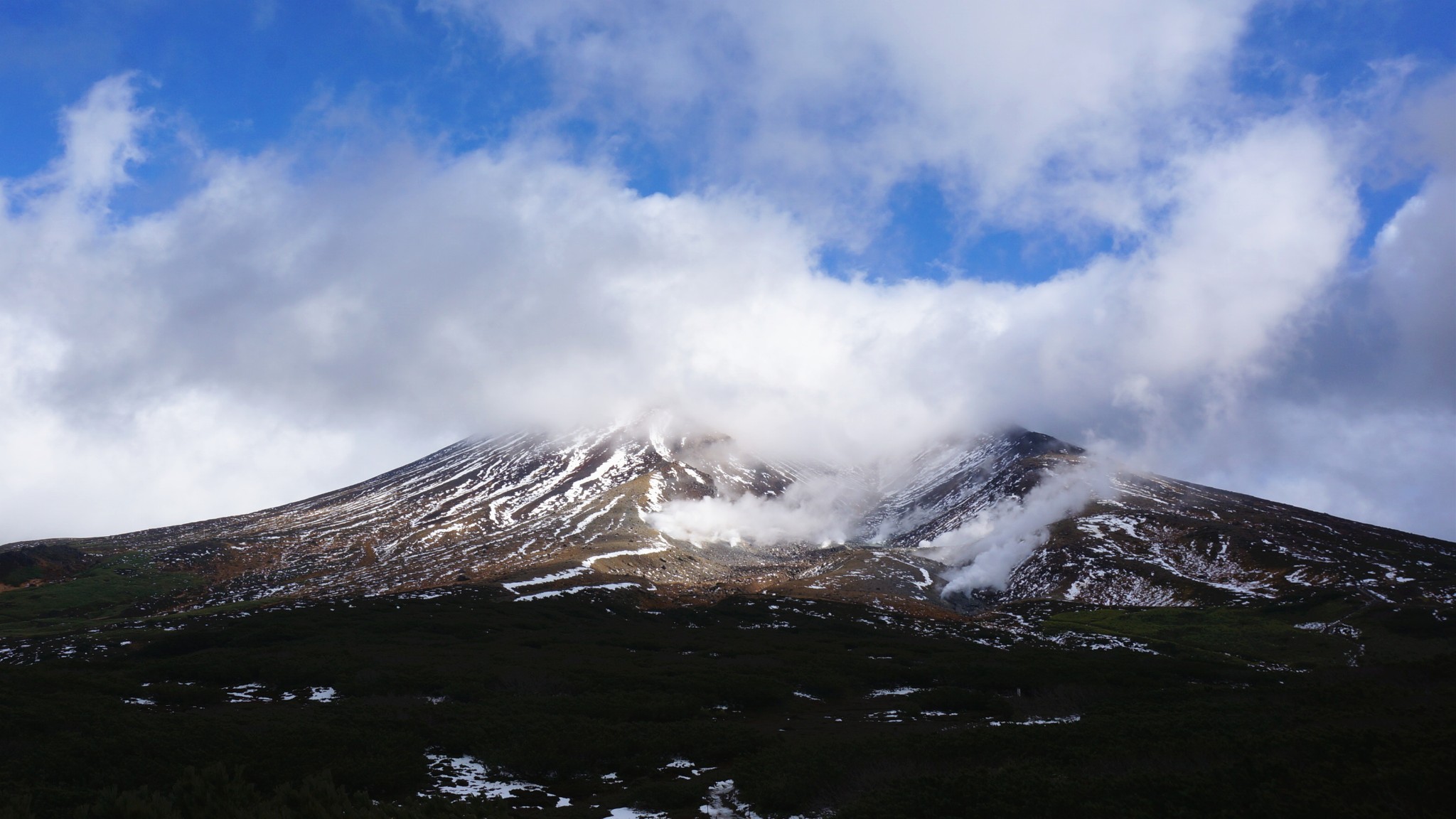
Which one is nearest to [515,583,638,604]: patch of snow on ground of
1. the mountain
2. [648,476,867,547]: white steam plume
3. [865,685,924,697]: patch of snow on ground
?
the mountain

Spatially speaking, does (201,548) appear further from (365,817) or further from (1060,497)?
(1060,497)

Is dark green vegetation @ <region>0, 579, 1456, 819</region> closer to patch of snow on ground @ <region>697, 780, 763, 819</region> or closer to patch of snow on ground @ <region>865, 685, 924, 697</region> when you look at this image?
patch of snow on ground @ <region>697, 780, 763, 819</region>

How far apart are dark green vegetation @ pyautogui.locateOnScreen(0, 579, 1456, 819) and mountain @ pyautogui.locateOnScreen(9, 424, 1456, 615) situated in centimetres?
4178

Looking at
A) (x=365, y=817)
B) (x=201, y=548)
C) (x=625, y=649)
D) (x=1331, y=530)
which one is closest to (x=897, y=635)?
(x=625, y=649)

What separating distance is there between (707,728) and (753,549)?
142m

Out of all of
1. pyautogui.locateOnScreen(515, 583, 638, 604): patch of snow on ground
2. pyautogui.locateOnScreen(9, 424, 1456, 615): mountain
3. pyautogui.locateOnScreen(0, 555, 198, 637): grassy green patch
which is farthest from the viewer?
pyautogui.locateOnScreen(9, 424, 1456, 615): mountain

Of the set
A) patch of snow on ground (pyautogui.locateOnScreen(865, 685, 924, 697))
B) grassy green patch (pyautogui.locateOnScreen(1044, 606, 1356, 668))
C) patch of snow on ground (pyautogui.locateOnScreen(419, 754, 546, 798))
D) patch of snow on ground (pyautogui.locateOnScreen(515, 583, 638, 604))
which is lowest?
grassy green patch (pyautogui.locateOnScreen(1044, 606, 1356, 668))

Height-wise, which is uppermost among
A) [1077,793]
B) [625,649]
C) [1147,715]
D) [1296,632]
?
[1077,793]

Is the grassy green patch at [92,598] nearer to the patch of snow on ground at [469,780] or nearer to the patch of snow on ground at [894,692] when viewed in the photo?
the patch of snow on ground at [469,780]

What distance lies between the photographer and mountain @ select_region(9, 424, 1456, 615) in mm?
97500

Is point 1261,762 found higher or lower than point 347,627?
higher

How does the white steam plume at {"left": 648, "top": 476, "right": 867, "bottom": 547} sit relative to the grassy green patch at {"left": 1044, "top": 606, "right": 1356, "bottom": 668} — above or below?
above

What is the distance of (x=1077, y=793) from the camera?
15.6m

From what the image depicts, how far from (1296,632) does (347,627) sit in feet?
283
